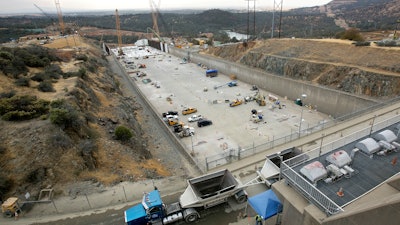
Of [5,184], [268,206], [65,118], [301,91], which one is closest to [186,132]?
[65,118]

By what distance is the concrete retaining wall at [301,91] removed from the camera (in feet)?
96.8

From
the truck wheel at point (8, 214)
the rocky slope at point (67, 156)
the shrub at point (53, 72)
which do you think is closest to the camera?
the truck wheel at point (8, 214)

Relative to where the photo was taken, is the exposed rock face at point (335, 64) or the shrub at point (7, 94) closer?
the shrub at point (7, 94)

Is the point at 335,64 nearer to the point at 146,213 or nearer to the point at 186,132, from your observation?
the point at 186,132

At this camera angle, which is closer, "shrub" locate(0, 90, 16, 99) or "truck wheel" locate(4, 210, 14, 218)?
"truck wheel" locate(4, 210, 14, 218)

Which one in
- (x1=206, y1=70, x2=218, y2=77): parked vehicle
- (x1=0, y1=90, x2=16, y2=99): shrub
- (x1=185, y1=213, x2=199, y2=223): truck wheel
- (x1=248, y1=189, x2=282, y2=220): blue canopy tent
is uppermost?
(x1=0, y1=90, x2=16, y2=99): shrub

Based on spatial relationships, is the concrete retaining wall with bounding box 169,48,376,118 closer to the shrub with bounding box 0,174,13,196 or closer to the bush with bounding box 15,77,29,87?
the shrub with bounding box 0,174,13,196

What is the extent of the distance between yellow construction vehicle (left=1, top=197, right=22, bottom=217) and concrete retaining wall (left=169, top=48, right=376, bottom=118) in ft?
114

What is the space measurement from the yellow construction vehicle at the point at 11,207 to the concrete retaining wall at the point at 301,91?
34.7m

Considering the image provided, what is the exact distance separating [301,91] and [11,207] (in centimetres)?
3749

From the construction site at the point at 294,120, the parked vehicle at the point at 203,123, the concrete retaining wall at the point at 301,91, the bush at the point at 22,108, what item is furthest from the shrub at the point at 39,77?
the concrete retaining wall at the point at 301,91

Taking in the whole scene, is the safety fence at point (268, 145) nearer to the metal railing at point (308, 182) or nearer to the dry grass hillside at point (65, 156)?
the metal railing at point (308, 182)

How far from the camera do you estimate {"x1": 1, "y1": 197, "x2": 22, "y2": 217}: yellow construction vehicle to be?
38.2 ft

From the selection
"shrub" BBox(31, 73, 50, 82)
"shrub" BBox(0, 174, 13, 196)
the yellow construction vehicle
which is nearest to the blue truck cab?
the yellow construction vehicle
